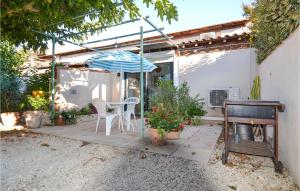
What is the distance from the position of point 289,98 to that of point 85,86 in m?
8.44

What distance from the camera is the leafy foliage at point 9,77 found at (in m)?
6.86

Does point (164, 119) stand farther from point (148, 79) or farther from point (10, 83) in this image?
point (10, 83)

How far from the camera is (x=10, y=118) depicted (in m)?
6.69

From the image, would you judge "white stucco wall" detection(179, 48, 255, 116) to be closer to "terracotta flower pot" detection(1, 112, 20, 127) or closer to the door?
the door

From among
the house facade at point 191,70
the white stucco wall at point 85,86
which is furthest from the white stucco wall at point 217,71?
the white stucco wall at point 85,86

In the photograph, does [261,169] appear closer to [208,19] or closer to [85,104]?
[85,104]

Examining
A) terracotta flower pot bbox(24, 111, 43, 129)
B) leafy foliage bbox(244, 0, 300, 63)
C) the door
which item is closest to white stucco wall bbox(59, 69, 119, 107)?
the door

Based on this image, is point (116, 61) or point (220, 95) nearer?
point (116, 61)

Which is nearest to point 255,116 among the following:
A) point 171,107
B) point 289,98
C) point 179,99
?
point 289,98

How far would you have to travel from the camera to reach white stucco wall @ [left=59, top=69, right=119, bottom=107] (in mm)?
8680

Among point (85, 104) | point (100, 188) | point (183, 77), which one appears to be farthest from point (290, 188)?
point (85, 104)

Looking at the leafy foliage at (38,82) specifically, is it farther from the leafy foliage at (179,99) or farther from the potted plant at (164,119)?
the potted plant at (164,119)

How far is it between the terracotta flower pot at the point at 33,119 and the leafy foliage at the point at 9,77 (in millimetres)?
Answer: 1343

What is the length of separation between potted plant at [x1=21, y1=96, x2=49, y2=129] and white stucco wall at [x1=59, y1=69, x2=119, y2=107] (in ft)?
4.26
